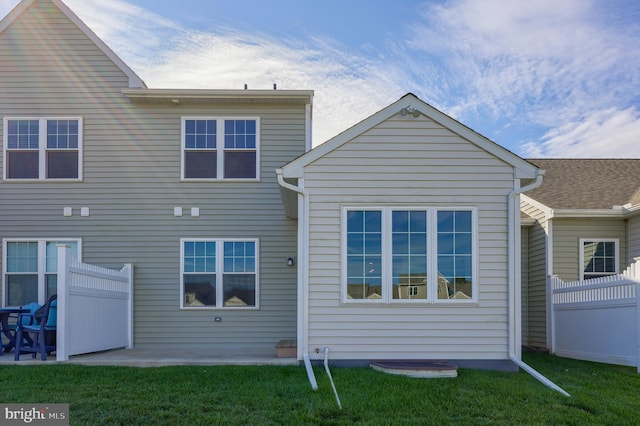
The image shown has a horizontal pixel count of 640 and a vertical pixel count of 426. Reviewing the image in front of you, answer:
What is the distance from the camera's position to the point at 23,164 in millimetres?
10641

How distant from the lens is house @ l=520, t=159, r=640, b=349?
11.0 meters

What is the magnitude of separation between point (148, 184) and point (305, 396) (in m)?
6.07

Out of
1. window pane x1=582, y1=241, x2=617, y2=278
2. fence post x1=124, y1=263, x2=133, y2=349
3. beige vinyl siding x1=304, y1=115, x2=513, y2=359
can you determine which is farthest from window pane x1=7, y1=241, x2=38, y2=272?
window pane x1=582, y1=241, x2=617, y2=278

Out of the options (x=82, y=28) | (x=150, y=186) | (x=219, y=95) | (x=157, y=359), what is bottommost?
(x=157, y=359)

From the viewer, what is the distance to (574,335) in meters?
9.98

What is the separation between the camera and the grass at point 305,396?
5.40 m

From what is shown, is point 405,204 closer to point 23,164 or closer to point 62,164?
point 62,164

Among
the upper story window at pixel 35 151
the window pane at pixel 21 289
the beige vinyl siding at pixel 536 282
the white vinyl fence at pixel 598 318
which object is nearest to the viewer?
the white vinyl fence at pixel 598 318

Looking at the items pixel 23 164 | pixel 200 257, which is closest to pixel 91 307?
pixel 200 257

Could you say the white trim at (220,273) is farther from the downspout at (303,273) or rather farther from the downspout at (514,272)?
the downspout at (514,272)

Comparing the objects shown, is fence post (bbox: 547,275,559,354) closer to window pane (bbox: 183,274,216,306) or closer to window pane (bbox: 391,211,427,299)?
window pane (bbox: 391,211,427,299)

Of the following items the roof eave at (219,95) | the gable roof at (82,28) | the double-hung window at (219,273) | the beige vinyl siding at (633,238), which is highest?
the gable roof at (82,28)

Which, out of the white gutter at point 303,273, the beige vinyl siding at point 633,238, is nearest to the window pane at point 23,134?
the white gutter at point 303,273

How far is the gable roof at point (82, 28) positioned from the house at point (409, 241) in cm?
472
